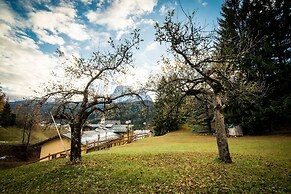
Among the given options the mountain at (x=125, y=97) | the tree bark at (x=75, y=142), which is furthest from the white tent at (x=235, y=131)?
the tree bark at (x=75, y=142)

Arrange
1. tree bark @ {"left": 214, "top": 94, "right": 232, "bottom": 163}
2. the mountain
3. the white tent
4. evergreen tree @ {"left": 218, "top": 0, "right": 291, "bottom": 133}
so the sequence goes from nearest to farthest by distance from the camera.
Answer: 1. tree bark @ {"left": 214, "top": 94, "right": 232, "bottom": 163}
2. the mountain
3. evergreen tree @ {"left": 218, "top": 0, "right": 291, "bottom": 133}
4. the white tent

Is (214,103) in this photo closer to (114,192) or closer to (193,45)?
(193,45)

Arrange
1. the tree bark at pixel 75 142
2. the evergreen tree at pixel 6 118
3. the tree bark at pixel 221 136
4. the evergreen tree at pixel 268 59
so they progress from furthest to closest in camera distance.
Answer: the evergreen tree at pixel 6 118 → the evergreen tree at pixel 268 59 → the tree bark at pixel 75 142 → the tree bark at pixel 221 136

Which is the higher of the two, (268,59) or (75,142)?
(268,59)

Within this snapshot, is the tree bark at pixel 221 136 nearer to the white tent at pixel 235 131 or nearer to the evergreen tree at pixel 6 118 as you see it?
the white tent at pixel 235 131

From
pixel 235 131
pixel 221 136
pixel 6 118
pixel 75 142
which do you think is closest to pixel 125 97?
pixel 75 142

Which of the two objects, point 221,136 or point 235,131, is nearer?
point 221,136

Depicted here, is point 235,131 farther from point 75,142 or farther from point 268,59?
point 75,142

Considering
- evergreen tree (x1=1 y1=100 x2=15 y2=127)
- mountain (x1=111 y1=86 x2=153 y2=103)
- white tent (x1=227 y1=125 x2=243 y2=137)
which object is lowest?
white tent (x1=227 y1=125 x2=243 y2=137)

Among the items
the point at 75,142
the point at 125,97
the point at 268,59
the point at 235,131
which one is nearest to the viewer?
the point at 75,142

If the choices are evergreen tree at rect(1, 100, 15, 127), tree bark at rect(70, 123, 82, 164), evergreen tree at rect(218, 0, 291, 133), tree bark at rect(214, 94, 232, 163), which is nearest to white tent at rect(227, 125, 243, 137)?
evergreen tree at rect(218, 0, 291, 133)

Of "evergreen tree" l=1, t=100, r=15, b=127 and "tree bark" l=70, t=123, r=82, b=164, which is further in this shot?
"evergreen tree" l=1, t=100, r=15, b=127

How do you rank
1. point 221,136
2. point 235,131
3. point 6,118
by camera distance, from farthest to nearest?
point 6,118, point 235,131, point 221,136

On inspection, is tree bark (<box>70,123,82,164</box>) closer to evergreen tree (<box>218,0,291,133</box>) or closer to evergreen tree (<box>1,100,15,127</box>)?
evergreen tree (<box>218,0,291,133</box>)
